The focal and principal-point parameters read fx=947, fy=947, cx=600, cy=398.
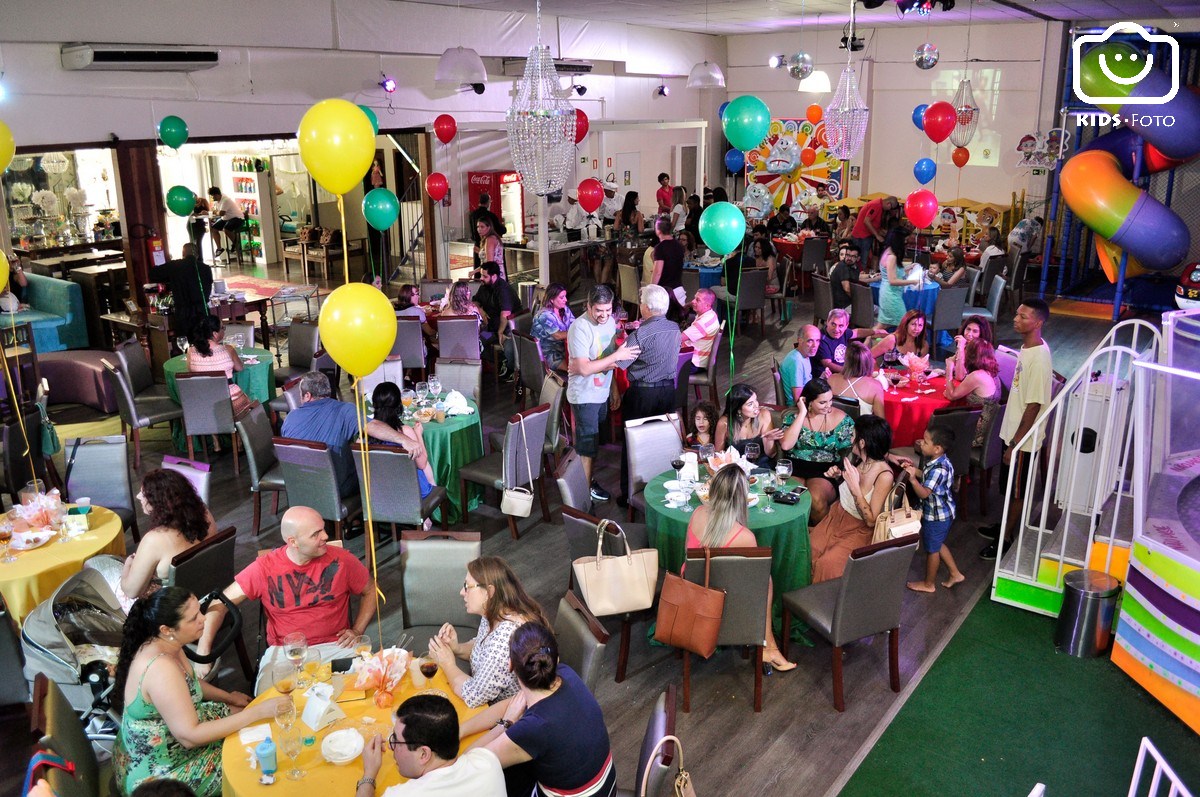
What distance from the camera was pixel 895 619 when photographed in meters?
4.53

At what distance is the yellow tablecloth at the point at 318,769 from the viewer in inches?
118

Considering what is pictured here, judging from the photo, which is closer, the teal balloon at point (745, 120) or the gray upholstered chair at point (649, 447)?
the gray upholstered chair at point (649, 447)

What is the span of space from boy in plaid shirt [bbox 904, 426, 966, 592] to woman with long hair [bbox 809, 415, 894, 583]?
19 cm

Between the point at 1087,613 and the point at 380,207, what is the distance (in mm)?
7008

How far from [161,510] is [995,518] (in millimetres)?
5200

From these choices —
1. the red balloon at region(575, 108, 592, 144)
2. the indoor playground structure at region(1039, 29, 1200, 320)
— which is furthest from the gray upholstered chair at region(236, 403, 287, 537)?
the indoor playground structure at region(1039, 29, 1200, 320)

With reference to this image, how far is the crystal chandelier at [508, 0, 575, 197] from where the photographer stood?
619 cm

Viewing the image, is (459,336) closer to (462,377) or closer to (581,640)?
(462,377)

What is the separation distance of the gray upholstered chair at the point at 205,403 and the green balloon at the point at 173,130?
2998mm

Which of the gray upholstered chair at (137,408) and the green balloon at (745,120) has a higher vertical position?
the green balloon at (745,120)

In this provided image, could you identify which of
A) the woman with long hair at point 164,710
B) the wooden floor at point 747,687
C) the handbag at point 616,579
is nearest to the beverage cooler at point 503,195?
the wooden floor at point 747,687

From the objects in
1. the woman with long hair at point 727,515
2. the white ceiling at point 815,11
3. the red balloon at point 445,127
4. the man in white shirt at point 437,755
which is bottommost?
the man in white shirt at point 437,755

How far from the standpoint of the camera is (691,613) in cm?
419

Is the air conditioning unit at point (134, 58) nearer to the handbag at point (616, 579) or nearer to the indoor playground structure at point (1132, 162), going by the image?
the handbag at point (616, 579)
